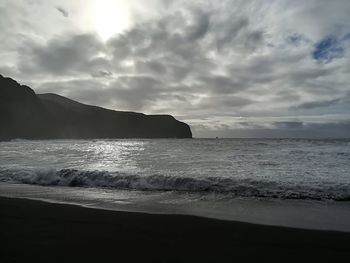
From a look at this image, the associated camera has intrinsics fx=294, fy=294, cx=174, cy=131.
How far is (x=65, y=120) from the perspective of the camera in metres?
136

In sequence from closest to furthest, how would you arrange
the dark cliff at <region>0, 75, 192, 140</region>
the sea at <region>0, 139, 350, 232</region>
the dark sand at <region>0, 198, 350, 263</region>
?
the dark sand at <region>0, 198, 350, 263</region>, the sea at <region>0, 139, 350, 232</region>, the dark cliff at <region>0, 75, 192, 140</region>

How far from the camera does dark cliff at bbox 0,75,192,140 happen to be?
350ft

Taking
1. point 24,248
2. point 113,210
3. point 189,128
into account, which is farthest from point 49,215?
point 189,128

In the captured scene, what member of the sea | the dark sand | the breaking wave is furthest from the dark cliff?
the dark sand

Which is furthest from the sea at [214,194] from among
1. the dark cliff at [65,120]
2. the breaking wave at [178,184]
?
the dark cliff at [65,120]

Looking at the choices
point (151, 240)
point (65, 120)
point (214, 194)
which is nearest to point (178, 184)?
point (214, 194)

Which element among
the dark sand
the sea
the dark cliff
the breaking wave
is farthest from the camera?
the dark cliff

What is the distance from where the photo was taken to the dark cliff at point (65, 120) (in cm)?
10656

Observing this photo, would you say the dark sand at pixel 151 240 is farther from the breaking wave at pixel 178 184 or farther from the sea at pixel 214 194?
the breaking wave at pixel 178 184

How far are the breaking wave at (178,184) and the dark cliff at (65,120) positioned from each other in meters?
99.6

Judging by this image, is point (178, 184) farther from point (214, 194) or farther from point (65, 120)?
point (65, 120)

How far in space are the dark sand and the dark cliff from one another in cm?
10852

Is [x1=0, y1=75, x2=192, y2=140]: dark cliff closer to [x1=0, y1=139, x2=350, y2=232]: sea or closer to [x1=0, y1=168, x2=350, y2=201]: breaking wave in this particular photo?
[x1=0, y1=168, x2=350, y2=201]: breaking wave

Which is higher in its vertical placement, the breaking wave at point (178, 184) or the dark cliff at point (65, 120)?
the dark cliff at point (65, 120)
